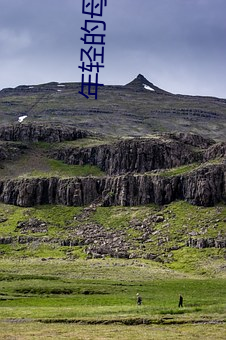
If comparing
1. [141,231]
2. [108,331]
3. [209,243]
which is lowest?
[209,243]

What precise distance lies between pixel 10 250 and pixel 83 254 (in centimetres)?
2527

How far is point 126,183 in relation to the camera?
7805 inches

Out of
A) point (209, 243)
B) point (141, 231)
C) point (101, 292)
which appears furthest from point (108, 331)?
point (141, 231)

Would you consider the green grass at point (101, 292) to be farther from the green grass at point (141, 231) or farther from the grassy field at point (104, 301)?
the green grass at point (141, 231)

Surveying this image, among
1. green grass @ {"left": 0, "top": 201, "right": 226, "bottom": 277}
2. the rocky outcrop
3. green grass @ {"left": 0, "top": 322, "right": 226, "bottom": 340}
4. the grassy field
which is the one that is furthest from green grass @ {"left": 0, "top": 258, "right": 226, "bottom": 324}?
the rocky outcrop

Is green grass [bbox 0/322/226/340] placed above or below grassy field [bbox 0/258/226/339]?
above

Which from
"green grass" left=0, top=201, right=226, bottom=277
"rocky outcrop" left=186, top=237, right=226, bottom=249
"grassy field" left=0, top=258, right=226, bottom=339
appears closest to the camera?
"grassy field" left=0, top=258, right=226, bottom=339

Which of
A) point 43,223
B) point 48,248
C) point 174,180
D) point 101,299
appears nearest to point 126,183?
point 174,180

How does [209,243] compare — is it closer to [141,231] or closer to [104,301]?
[141,231]

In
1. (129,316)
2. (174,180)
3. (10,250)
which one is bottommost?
(10,250)

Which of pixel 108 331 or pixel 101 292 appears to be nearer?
pixel 108 331

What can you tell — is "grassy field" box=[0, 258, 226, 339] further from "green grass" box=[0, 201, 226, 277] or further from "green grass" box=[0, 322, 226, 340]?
"green grass" box=[0, 201, 226, 277]

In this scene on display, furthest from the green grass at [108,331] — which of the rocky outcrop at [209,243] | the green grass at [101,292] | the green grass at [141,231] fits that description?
the rocky outcrop at [209,243]

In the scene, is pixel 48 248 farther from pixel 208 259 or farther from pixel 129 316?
pixel 129 316
